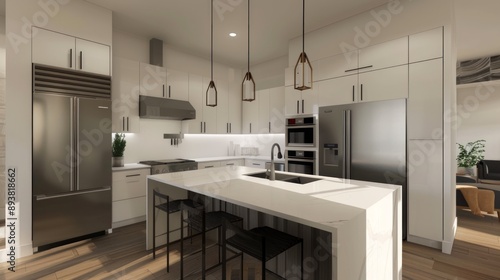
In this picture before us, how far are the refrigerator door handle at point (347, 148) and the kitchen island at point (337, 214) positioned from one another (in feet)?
4.09

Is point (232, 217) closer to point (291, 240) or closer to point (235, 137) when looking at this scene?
point (291, 240)

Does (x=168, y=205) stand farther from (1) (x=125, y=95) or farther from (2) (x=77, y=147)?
(1) (x=125, y=95)

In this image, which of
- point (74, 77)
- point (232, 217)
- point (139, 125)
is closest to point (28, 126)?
point (74, 77)

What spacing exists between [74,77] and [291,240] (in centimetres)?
323

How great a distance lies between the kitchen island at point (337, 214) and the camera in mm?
1314

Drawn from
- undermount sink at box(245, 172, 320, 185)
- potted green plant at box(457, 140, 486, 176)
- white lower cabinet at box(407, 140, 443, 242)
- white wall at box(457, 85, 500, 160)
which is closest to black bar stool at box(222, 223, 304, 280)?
undermount sink at box(245, 172, 320, 185)

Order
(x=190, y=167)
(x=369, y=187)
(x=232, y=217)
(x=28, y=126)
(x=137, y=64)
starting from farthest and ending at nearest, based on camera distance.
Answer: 1. (x=190, y=167)
2. (x=137, y=64)
3. (x=28, y=126)
4. (x=232, y=217)
5. (x=369, y=187)

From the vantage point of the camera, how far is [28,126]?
2787mm

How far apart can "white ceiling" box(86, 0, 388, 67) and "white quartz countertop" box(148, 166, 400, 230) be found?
234cm

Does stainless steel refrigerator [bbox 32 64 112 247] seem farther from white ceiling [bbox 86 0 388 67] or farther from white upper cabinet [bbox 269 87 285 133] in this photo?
white upper cabinet [bbox 269 87 285 133]

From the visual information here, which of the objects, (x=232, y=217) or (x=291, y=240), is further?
(x=232, y=217)

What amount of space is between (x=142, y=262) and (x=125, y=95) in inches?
99.0

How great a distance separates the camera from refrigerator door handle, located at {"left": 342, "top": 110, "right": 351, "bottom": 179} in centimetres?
351

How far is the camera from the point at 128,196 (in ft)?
12.1
